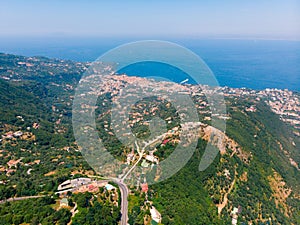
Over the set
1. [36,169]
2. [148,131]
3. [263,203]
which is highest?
A: [148,131]

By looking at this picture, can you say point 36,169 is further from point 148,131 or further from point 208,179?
point 208,179

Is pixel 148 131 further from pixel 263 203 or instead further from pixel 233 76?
pixel 233 76

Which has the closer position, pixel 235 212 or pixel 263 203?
pixel 235 212

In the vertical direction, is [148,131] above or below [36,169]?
above

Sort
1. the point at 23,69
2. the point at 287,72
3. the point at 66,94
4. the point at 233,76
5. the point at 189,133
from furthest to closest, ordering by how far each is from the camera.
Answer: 1. the point at 287,72
2. the point at 233,76
3. the point at 23,69
4. the point at 66,94
5. the point at 189,133

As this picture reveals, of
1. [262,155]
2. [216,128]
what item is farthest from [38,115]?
[262,155]

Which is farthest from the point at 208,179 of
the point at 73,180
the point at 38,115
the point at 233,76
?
the point at 233,76

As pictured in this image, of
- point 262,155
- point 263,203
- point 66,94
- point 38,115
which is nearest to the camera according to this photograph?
point 263,203

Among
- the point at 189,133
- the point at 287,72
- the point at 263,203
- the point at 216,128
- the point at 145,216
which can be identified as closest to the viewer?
the point at 145,216

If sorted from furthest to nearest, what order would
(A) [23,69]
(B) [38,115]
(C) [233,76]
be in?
(C) [233,76]
(A) [23,69]
(B) [38,115]
